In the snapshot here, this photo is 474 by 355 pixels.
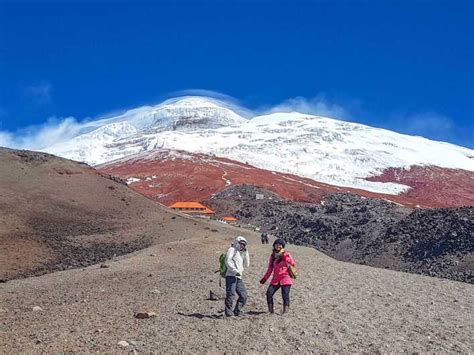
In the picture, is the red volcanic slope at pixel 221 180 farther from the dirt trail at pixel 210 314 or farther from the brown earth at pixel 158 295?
the dirt trail at pixel 210 314

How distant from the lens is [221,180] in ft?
309

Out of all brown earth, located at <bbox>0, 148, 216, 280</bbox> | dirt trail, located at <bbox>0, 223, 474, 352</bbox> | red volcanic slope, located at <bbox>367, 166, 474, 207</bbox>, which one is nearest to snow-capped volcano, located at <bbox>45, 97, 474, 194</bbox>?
red volcanic slope, located at <bbox>367, 166, 474, 207</bbox>

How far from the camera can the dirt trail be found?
10.7 m

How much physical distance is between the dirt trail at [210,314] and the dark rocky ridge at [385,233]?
371 inches

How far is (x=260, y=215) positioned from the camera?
214 ft

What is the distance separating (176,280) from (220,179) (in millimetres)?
76260

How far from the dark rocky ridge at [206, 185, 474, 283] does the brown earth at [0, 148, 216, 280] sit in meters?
13.0

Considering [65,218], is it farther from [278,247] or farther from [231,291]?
[278,247]

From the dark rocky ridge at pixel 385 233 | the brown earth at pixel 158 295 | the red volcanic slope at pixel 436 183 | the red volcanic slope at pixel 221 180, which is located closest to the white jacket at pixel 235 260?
the brown earth at pixel 158 295

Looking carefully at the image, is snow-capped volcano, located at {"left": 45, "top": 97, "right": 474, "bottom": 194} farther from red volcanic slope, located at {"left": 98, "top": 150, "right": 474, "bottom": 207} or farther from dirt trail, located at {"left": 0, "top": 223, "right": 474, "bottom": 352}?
dirt trail, located at {"left": 0, "top": 223, "right": 474, "bottom": 352}

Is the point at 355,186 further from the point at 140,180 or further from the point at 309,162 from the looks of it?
the point at 140,180

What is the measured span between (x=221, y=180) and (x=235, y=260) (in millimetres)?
81460

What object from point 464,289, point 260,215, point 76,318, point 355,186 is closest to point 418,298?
point 464,289

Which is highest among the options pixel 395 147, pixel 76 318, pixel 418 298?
pixel 395 147
